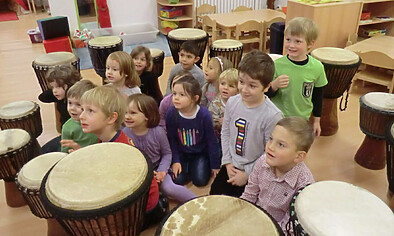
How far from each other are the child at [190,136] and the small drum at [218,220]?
3.29 feet

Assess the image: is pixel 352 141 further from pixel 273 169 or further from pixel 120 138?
pixel 120 138

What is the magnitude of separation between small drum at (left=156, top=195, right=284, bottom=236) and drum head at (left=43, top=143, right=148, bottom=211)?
0.21 m

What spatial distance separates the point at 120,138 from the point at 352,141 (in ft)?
6.76

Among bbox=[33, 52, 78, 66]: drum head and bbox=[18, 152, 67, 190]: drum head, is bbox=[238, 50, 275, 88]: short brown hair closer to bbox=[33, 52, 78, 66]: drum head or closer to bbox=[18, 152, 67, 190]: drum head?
bbox=[18, 152, 67, 190]: drum head

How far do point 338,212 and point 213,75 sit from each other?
1672 mm

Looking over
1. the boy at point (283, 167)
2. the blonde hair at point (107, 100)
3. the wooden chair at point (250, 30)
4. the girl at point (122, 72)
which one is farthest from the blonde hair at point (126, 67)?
the wooden chair at point (250, 30)

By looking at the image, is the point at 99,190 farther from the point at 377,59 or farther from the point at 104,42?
the point at 377,59

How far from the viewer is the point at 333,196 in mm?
1119

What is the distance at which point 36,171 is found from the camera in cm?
165

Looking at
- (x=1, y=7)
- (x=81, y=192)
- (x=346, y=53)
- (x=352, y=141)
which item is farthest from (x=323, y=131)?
(x=1, y=7)

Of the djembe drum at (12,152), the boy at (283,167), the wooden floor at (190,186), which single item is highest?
the boy at (283,167)

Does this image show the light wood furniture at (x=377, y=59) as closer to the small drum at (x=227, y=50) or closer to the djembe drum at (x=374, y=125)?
the djembe drum at (x=374, y=125)

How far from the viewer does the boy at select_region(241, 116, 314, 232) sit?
4.46ft

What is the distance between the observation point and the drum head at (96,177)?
3.67ft
